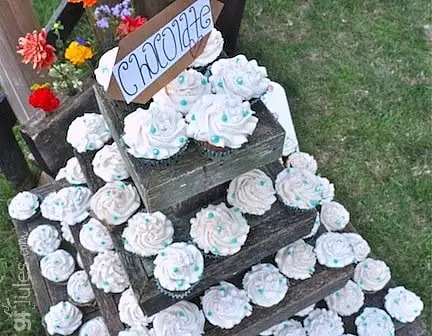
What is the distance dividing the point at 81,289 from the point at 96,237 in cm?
38

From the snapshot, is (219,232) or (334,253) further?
(334,253)

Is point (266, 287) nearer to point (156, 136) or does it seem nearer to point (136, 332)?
point (136, 332)

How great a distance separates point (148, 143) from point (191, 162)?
14cm

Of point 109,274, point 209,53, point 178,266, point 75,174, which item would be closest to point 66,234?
point 75,174

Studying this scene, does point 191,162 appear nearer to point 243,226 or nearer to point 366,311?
point 243,226

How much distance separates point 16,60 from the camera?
3.03 metres

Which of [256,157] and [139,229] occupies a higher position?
[256,157]

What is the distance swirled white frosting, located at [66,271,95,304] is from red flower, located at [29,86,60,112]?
2.61 feet

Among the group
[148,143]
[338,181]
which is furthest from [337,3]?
[148,143]

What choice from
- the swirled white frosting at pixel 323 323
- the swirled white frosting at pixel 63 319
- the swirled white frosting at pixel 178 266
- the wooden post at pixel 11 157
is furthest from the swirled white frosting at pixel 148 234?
the wooden post at pixel 11 157

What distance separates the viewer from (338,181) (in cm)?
352

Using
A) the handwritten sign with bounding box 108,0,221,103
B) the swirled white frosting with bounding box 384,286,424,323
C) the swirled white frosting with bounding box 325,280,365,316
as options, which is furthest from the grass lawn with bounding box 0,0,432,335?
the handwritten sign with bounding box 108,0,221,103

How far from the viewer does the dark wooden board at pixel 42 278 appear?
110 inches

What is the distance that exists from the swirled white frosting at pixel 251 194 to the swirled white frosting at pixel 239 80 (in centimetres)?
32
